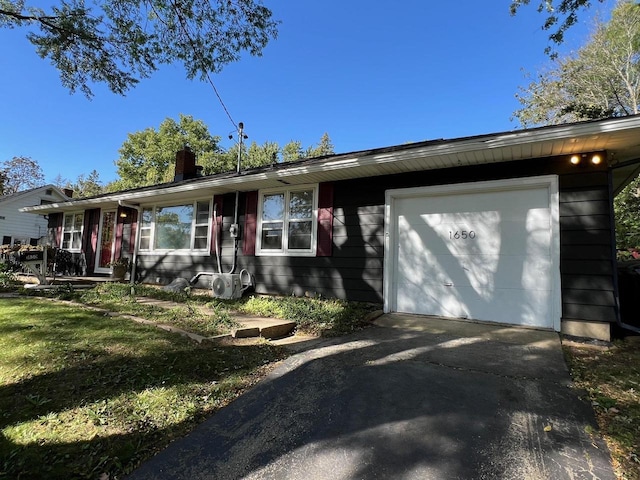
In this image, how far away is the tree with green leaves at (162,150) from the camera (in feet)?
113

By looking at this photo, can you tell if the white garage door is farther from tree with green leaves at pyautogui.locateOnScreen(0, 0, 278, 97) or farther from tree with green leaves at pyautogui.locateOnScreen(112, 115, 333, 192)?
tree with green leaves at pyautogui.locateOnScreen(112, 115, 333, 192)

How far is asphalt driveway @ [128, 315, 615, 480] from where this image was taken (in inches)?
72.6

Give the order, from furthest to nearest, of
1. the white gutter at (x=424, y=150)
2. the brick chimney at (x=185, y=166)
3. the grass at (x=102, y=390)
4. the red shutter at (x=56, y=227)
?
the red shutter at (x=56, y=227), the brick chimney at (x=185, y=166), the white gutter at (x=424, y=150), the grass at (x=102, y=390)

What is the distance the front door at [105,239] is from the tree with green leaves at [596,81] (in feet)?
63.3

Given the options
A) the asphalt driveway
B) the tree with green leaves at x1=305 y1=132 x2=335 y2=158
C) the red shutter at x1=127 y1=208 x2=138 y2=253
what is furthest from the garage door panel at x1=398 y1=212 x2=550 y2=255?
the tree with green leaves at x1=305 y1=132 x2=335 y2=158

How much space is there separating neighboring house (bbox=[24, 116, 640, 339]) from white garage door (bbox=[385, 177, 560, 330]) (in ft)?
0.05

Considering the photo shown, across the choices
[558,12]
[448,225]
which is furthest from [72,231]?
[558,12]

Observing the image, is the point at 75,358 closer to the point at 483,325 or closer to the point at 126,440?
the point at 126,440

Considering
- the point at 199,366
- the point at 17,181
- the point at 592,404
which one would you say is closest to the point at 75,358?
the point at 199,366

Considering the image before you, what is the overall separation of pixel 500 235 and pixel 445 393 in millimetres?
3173

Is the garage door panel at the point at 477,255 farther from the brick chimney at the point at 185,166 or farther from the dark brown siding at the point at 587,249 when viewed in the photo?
the brick chimney at the point at 185,166

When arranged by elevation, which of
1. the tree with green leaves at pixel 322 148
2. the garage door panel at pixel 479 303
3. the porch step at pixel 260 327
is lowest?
the porch step at pixel 260 327

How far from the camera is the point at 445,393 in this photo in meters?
2.64

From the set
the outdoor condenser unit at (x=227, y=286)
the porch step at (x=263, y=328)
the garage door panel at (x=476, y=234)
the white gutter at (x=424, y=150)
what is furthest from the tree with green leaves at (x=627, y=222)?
the outdoor condenser unit at (x=227, y=286)
